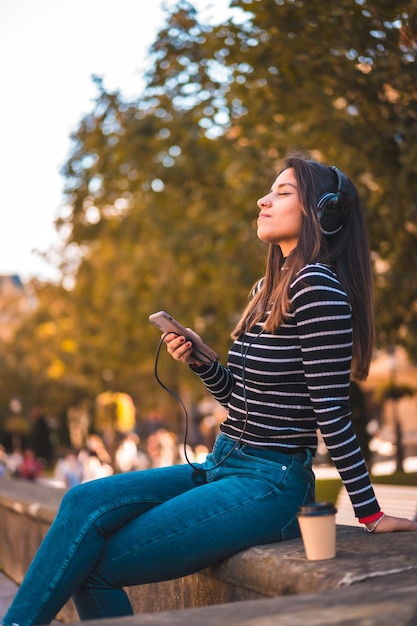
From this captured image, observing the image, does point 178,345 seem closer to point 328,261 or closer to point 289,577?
point 328,261

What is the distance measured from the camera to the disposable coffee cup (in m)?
3.04

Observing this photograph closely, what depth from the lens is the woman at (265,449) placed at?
3369 mm

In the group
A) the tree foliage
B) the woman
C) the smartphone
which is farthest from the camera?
the tree foliage

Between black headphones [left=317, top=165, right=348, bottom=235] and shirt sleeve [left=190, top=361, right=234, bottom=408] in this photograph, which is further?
shirt sleeve [left=190, top=361, right=234, bottom=408]

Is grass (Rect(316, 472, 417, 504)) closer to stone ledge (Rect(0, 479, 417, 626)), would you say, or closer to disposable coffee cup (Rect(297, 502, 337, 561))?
stone ledge (Rect(0, 479, 417, 626))

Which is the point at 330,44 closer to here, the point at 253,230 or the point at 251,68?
the point at 251,68

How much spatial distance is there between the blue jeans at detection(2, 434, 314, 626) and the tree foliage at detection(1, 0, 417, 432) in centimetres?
448

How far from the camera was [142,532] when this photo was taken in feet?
11.1

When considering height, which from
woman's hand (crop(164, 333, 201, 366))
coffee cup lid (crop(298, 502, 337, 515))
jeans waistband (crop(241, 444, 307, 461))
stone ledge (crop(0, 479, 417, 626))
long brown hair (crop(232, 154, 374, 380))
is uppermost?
long brown hair (crop(232, 154, 374, 380))

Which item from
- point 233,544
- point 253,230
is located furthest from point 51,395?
point 233,544

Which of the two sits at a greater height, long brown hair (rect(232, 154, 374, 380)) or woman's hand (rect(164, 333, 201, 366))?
long brown hair (rect(232, 154, 374, 380))

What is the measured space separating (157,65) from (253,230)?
4637 millimetres

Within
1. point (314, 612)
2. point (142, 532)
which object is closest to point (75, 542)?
point (142, 532)

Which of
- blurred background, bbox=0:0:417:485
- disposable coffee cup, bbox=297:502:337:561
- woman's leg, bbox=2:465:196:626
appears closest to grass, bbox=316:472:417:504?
blurred background, bbox=0:0:417:485
